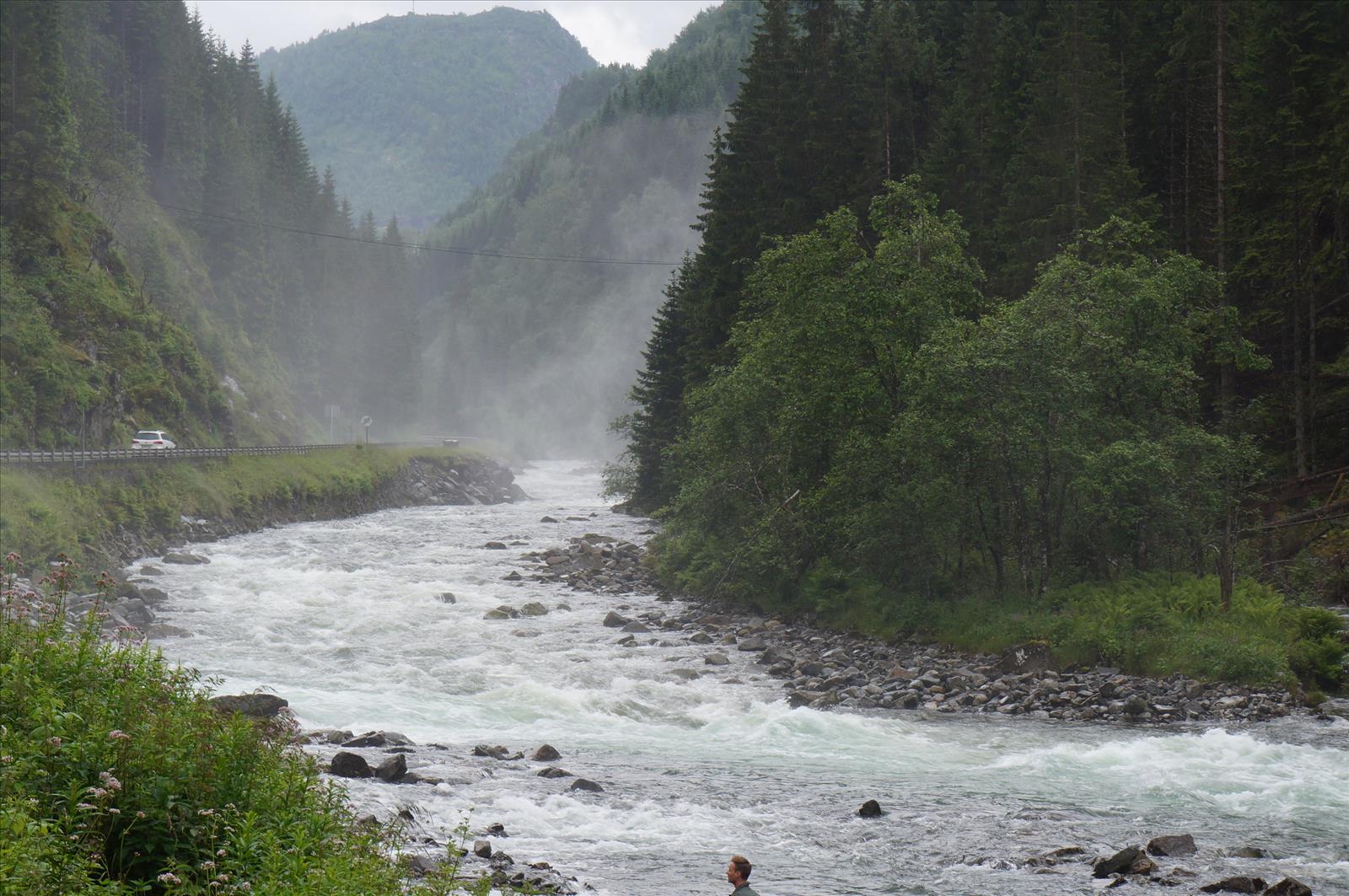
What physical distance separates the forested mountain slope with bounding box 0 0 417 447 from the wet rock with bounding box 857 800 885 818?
149 ft

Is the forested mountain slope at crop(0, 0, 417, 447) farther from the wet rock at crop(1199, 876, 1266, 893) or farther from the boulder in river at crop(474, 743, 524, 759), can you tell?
the wet rock at crop(1199, 876, 1266, 893)

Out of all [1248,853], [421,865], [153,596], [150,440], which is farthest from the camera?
[150,440]

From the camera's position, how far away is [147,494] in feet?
157

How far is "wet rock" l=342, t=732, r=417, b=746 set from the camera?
19359 millimetres

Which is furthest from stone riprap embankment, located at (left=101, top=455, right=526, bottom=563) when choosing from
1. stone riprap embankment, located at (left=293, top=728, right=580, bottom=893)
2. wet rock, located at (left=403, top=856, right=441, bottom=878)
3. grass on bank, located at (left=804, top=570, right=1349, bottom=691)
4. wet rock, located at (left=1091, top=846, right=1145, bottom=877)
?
wet rock, located at (left=1091, top=846, right=1145, bottom=877)

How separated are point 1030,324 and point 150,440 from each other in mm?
45788

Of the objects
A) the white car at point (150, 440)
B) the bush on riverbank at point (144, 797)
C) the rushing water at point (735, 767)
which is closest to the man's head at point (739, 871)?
the bush on riverbank at point (144, 797)

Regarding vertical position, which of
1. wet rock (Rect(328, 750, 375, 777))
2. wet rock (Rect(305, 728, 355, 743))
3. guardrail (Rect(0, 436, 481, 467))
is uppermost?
guardrail (Rect(0, 436, 481, 467))

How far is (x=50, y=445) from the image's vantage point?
170 ft

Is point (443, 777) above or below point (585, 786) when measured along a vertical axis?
above

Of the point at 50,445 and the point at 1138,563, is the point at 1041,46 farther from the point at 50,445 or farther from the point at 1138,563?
the point at 50,445

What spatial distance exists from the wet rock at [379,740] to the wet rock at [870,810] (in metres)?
7.82

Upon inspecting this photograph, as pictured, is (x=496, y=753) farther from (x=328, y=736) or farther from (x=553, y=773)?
(x=328, y=736)

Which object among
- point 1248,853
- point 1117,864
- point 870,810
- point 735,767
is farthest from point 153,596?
point 1248,853
